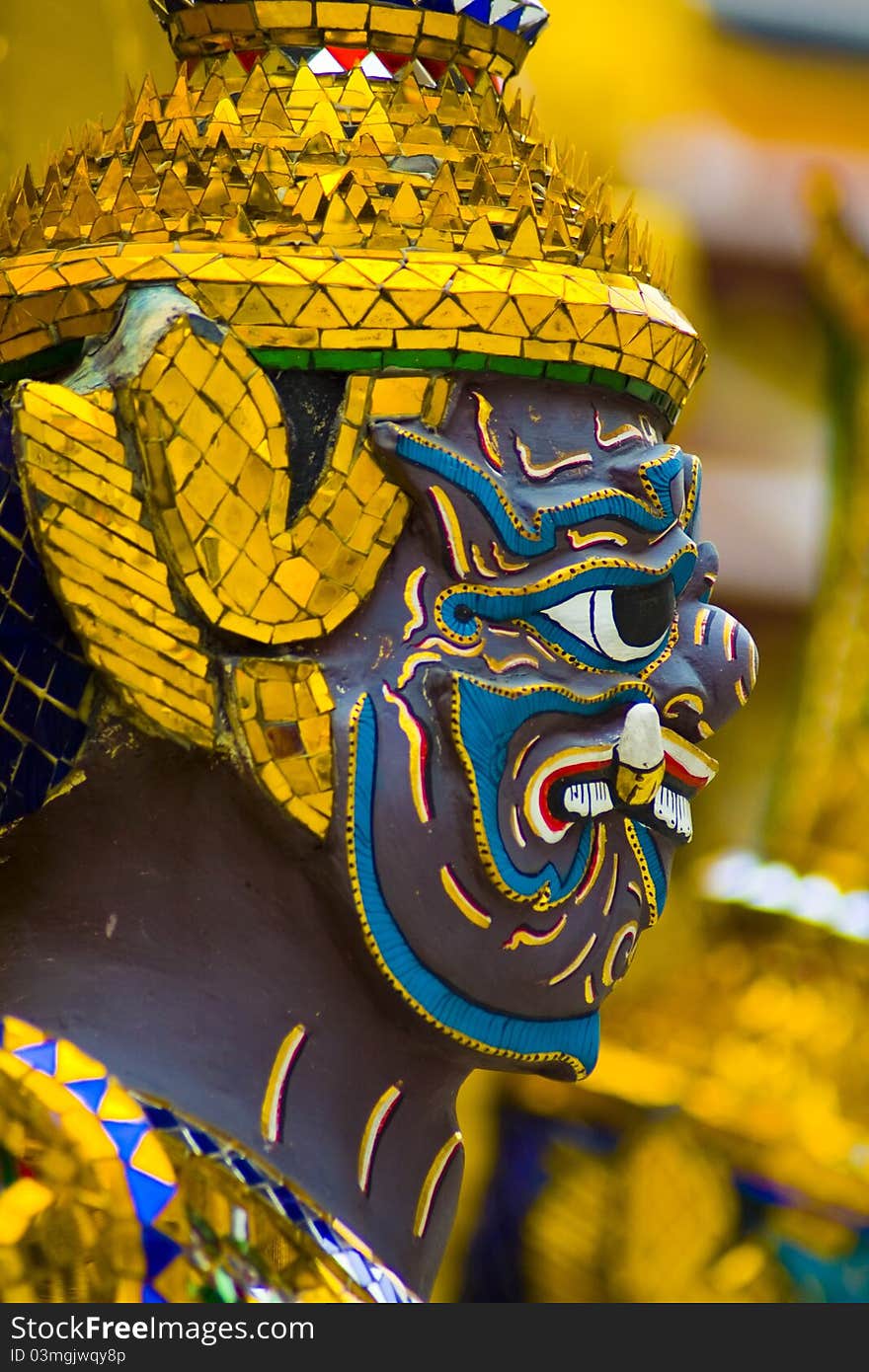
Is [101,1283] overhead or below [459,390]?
below

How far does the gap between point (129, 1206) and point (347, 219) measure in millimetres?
956

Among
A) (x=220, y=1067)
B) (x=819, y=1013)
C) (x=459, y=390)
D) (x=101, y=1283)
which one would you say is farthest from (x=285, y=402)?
(x=819, y=1013)

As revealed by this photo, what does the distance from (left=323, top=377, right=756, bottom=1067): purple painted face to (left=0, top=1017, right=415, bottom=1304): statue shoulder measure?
0.25m

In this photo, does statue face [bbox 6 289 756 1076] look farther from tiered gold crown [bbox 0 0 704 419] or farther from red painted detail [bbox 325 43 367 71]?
red painted detail [bbox 325 43 367 71]

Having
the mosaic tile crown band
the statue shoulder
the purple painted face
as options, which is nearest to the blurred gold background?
the mosaic tile crown band

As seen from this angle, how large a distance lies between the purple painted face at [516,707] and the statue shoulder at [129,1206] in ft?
0.82

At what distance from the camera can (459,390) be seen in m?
2.47

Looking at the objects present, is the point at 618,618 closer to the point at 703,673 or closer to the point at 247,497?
the point at 703,673

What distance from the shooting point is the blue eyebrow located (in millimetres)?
2436

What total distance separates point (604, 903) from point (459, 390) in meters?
0.54

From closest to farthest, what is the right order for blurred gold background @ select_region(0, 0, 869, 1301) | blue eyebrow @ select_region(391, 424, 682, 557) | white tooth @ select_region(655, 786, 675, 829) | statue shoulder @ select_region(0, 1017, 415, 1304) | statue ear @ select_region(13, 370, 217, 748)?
statue shoulder @ select_region(0, 1017, 415, 1304) → statue ear @ select_region(13, 370, 217, 748) → blue eyebrow @ select_region(391, 424, 682, 557) → white tooth @ select_region(655, 786, 675, 829) → blurred gold background @ select_region(0, 0, 869, 1301)

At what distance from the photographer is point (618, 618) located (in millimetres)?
2516

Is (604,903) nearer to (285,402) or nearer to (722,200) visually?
(285,402)

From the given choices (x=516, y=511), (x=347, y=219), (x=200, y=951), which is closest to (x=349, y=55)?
(x=347, y=219)
